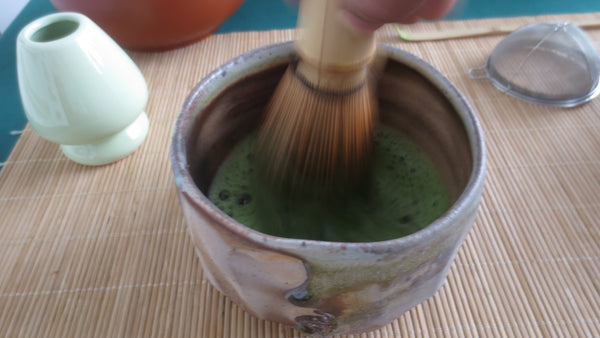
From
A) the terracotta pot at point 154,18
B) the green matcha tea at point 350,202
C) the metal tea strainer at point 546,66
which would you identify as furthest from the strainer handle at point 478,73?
the terracotta pot at point 154,18

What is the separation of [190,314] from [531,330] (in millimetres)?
338

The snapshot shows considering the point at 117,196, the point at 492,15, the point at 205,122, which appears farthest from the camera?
the point at 492,15

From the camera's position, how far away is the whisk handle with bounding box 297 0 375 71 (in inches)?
10.8

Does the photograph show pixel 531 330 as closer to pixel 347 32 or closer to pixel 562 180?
pixel 562 180

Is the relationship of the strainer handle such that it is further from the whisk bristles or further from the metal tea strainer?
the whisk bristles

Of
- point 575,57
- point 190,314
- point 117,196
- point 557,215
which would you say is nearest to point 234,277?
point 190,314

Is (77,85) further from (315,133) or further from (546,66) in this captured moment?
(546,66)

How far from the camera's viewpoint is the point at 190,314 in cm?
42

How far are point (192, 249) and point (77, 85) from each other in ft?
0.77

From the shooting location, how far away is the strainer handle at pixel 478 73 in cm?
67

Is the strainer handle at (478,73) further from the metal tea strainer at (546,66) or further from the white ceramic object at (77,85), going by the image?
the white ceramic object at (77,85)

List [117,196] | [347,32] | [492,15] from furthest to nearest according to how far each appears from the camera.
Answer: [492,15]
[117,196]
[347,32]

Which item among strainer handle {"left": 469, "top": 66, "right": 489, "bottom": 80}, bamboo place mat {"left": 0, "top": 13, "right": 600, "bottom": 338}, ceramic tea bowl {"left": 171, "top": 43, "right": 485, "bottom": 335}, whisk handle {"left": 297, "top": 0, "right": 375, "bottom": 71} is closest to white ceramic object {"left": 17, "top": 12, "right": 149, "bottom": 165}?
bamboo place mat {"left": 0, "top": 13, "right": 600, "bottom": 338}

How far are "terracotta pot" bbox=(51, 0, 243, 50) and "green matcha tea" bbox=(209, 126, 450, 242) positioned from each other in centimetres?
28
